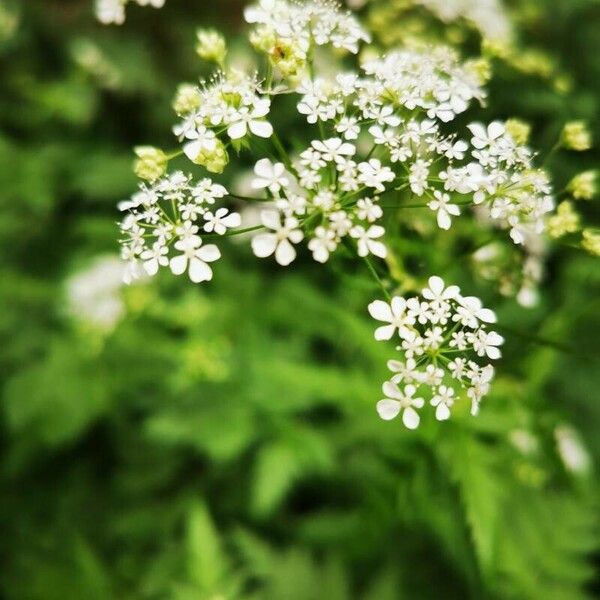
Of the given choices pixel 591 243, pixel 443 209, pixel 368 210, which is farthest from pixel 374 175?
pixel 591 243

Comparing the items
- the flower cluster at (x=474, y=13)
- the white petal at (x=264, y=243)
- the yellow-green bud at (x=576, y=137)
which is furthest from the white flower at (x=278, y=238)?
the flower cluster at (x=474, y=13)

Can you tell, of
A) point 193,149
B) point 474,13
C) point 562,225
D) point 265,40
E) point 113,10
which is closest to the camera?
point 193,149

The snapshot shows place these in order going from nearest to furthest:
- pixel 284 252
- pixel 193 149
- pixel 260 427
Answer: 1. pixel 284 252
2. pixel 193 149
3. pixel 260 427

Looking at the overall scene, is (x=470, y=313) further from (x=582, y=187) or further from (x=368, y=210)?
(x=582, y=187)

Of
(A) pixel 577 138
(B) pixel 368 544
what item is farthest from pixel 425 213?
(B) pixel 368 544

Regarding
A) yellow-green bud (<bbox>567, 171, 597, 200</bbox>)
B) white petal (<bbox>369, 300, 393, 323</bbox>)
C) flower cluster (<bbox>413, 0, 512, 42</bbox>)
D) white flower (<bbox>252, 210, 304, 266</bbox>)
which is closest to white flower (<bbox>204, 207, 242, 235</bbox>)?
white flower (<bbox>252, 210, 304, 266</bbox>)
